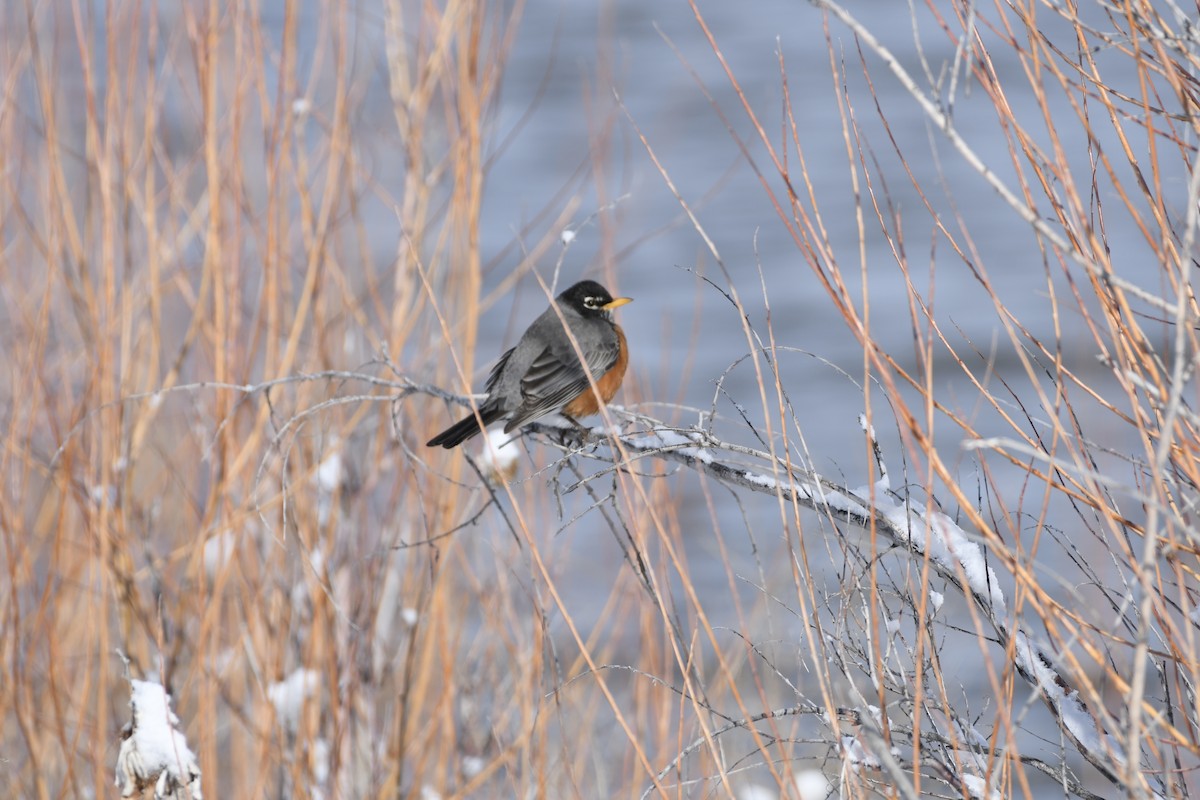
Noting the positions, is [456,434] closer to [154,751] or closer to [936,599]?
[154,751]

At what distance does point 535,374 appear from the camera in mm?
4055

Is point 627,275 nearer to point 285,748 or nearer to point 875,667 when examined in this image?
point 285,748

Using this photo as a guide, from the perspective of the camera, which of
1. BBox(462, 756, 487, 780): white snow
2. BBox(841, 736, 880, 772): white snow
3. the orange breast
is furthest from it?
the orange breast

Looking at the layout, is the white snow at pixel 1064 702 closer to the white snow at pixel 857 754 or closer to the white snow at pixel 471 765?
the white snow at pixel 857 754

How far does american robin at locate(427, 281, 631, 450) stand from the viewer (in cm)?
399

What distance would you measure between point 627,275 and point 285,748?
31.7ft

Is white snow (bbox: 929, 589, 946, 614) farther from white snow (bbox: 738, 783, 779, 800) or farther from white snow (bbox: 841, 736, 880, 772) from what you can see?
white snow (bbox: 738, 783, 779, 800)

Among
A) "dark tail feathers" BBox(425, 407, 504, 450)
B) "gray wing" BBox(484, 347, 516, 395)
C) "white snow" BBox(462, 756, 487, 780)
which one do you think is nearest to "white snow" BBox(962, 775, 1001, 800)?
"dark tail feathers" BBox(425, 407, 504, 450)

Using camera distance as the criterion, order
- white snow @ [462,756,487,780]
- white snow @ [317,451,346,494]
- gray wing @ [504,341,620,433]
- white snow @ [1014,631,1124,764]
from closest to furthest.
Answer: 1. white snow @ [1014,631,1124,764]
2. white snow @ [317,451,346,494]
3. white snow @ [462,756,487,780]
4. gray wing @ [504,341,620,433]

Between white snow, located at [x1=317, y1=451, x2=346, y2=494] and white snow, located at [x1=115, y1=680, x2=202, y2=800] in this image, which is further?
white snow, located at [x1=317, y1=451, x2=346, y2=494]

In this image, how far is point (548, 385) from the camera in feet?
13.2

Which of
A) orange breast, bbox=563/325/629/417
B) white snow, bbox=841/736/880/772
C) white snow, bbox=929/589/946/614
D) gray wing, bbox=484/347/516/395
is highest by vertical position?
white snow, bbox=929/589/946/614

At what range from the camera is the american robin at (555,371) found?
3.99 meters

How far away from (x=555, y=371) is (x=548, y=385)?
66mm
